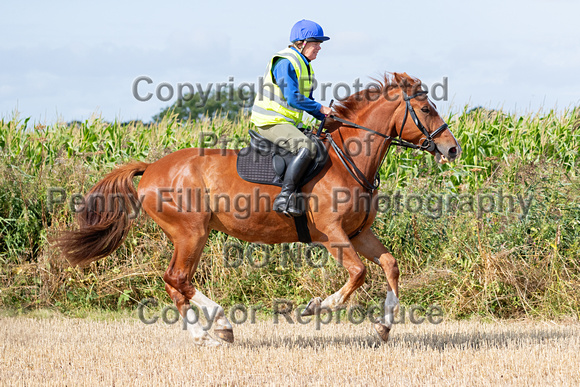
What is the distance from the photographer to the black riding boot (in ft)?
21.1

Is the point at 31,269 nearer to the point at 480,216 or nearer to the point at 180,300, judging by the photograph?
the point at 180,300

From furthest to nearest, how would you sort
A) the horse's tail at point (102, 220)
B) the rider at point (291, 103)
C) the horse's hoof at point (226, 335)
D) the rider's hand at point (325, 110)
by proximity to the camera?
the horse's tail at point (102, 220) → the horse's hoof at point (226, 335) → the rider's hand at point (325, 110) → the rider at point (291, 103)

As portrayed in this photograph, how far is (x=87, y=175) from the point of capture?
10.5 meters

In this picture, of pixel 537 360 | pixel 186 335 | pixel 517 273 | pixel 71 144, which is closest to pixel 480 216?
pixel 517 273

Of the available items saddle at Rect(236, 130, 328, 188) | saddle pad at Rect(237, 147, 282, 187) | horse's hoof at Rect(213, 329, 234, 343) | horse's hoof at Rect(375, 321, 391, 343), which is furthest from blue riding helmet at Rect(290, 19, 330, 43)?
horse's hoof at Rect(213, 329, 234, 343)

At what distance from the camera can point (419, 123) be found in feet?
21.6

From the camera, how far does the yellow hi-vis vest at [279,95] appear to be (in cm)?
654

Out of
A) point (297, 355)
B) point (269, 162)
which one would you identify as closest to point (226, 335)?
point (297, 355)

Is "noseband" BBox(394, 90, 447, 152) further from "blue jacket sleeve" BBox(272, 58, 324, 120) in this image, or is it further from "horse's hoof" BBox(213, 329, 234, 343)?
"horse's hoof" BBox(213, 329, 234, 343)

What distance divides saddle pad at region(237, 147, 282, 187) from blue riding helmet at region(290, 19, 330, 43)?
4.07 ft

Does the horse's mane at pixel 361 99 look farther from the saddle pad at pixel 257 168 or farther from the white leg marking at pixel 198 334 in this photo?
the white leg marking at pixel 198 334

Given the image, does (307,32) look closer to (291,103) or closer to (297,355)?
(291,103)

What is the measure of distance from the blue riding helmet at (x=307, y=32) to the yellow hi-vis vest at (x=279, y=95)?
0.18 metres

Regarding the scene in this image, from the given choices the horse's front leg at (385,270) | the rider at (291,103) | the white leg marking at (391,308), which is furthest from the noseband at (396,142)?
the white leg marking at (391,308)
